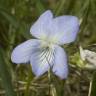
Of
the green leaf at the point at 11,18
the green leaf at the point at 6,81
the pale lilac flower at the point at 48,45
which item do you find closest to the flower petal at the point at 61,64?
the pale lilac flower at the point at 48,45

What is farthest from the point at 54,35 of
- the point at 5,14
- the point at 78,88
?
the point at 78,88

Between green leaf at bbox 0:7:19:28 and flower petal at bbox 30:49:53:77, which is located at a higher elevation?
green leaf at bbox 0:7:19:28

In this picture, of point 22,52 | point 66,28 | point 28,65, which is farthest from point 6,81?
point 28,65

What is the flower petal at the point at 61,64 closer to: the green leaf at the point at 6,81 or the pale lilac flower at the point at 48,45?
the pale lilac flower at the point at 48,45

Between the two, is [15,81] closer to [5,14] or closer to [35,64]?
[5,14]

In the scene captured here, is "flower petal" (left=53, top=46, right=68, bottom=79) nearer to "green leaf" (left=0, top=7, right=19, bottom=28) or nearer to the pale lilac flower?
the pale lilac flower

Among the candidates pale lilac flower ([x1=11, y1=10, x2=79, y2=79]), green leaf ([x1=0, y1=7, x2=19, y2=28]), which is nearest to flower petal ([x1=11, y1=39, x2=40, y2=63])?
pale lilac flower ([x1=11, y1=10, x2=79, y2=79])

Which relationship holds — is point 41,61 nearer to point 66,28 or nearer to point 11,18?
point 66,28

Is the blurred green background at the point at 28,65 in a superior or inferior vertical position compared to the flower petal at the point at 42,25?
inferior
